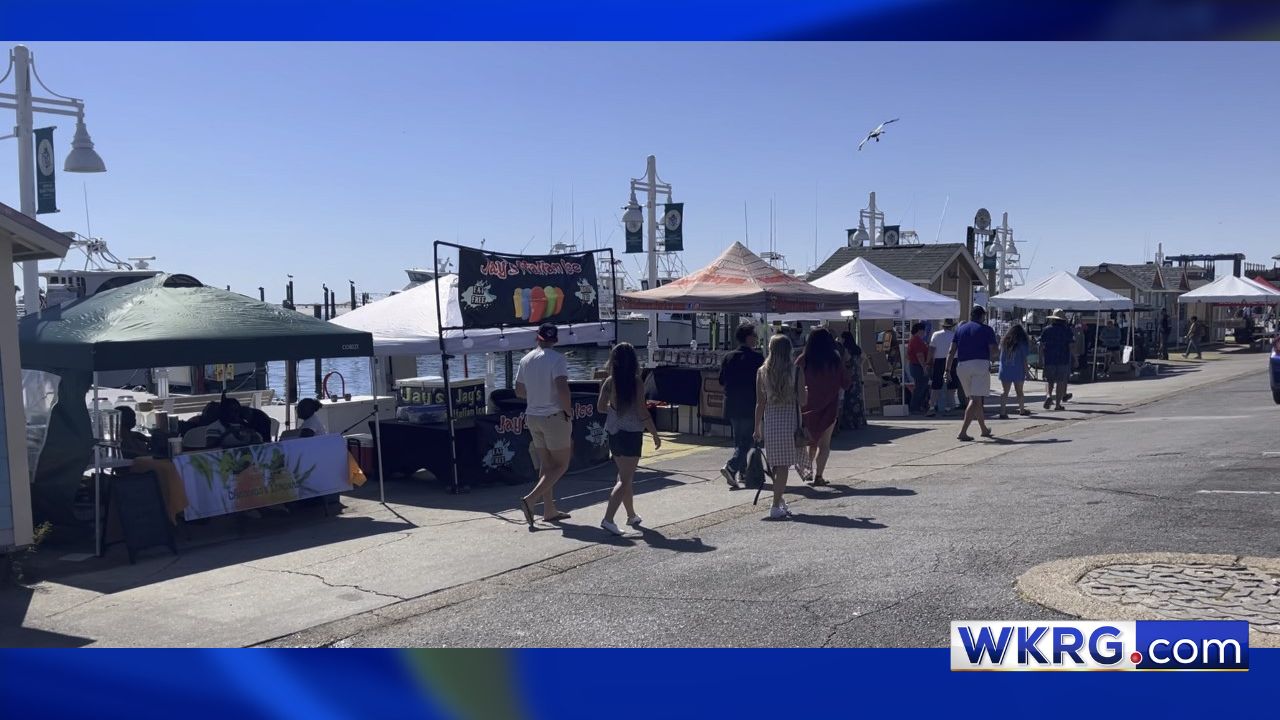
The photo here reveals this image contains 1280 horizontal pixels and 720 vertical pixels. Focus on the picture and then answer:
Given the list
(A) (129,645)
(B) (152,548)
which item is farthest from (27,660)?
(B) (152,548)

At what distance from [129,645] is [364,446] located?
5.34 meters

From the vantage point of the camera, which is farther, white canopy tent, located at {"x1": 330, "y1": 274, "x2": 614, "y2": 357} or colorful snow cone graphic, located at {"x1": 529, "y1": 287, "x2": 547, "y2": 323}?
colorful snow cone graphic, located at {"x1": 529, "y1": 287, "x2": 547, "y2": 323}

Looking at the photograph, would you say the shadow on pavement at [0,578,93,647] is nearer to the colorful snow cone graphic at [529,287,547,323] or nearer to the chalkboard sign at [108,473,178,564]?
the chalkboard sign at [108,473,178,564]

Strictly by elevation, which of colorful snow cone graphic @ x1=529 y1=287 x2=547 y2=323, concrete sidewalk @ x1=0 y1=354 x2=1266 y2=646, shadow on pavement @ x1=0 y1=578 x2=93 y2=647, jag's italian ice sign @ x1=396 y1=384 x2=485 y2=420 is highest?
colorful snow cone graphic @ x1=529 y1=287 x2=547 y2=323

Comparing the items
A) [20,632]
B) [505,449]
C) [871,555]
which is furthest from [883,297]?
[20,632]

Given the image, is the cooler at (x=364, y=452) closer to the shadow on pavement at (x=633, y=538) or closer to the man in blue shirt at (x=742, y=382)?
the shadow on pavement at (x=633, y=538)

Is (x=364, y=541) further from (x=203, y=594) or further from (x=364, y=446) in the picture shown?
(x=364, y=446)

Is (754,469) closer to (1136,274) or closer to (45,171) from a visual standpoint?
(45,171)

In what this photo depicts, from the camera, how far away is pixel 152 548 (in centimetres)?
862

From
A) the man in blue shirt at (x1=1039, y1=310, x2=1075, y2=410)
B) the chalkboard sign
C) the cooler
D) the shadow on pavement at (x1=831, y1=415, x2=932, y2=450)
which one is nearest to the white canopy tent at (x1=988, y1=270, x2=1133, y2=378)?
the man in blue shirt at (x1=1039, y1=310, x2=1075, y2=410)

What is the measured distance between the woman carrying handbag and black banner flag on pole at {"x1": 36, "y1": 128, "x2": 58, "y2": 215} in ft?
35.8

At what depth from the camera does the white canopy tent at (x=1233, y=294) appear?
110ft

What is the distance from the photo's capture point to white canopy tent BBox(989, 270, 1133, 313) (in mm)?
24172

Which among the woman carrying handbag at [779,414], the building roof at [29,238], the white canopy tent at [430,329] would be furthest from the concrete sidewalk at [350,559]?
the building roof at [29,238]
